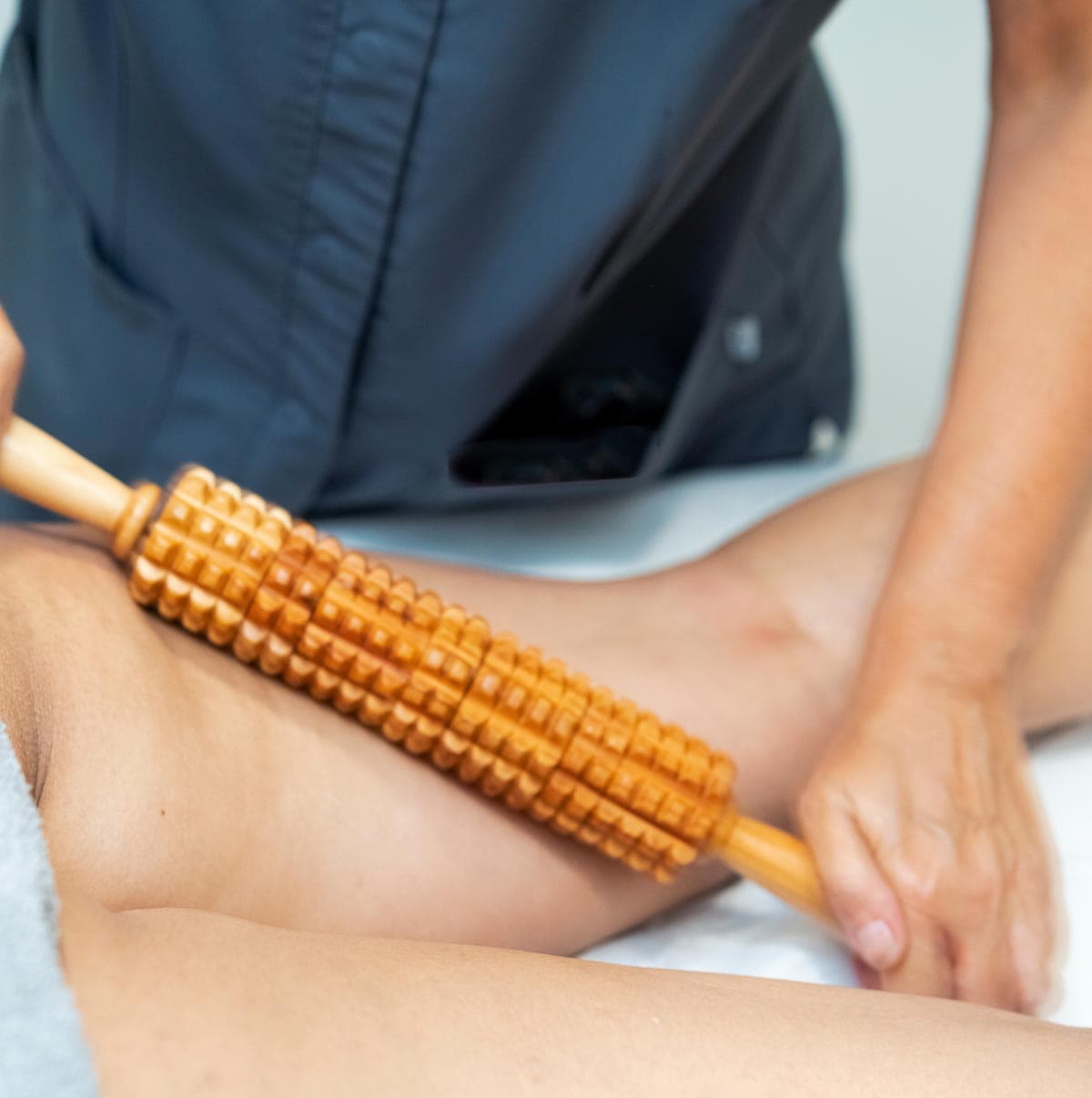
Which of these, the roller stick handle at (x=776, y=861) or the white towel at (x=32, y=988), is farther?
the roller stick handle at (x=776, y=861)

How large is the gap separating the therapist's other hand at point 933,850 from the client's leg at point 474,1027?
4.6 inches

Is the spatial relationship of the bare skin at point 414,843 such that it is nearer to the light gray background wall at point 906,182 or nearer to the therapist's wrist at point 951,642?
the therapist's wrist at point 951,642

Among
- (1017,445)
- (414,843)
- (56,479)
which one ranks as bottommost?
(414,843)

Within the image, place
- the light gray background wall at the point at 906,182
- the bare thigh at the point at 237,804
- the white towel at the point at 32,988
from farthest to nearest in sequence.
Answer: the light gray background wall at the point at 906,182 → the bare thigh at the point at 237,804 → the white towel at the point at 32,988

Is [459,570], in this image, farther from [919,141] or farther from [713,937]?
[919,141]

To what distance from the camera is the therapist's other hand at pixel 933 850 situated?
1.82ft

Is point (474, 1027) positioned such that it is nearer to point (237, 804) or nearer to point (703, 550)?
point (237, 804)

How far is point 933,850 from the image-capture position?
568 millimetres

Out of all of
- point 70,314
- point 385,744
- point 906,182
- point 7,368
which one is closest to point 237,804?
point 385,744

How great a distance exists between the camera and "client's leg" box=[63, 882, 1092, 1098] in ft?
1.10

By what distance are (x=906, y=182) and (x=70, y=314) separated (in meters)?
1.19

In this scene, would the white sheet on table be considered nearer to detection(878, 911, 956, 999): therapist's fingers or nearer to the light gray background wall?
detection(878, 911, 956, 999): therapist's fingers

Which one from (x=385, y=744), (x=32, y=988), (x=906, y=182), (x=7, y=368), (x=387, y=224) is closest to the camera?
(x=32, y=988)

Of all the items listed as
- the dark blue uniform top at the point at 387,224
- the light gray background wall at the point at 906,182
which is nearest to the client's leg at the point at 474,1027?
the dark blue uniform top at the point at 387,224
